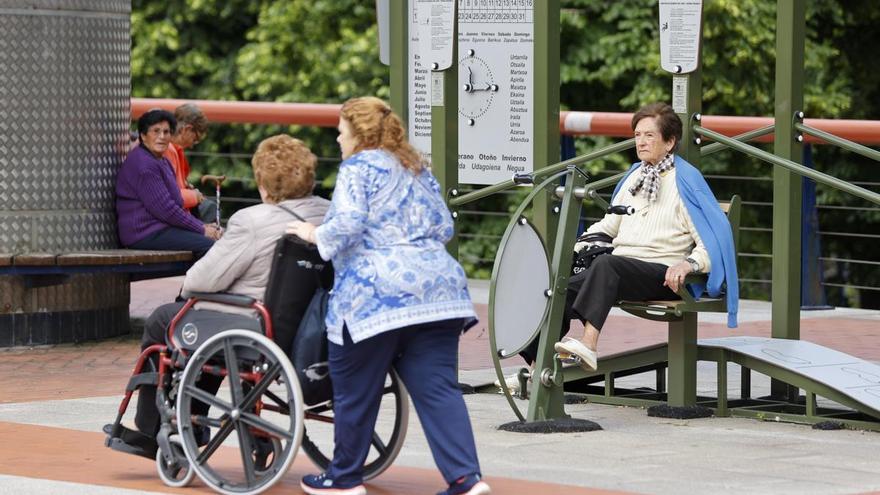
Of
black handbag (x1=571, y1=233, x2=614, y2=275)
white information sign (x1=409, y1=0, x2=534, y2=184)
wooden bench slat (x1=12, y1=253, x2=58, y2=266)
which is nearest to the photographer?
black handbag (x1=571, y1=233, x2=614, y2=275)

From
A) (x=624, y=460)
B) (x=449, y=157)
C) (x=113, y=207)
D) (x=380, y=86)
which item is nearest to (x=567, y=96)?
(x=380, y=86)

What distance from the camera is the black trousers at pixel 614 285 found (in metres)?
8.39

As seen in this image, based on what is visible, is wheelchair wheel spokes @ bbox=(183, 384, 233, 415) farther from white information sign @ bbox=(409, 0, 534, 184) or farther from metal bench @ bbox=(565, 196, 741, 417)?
white information sign @ bbox=(409, 0, 534, 184)

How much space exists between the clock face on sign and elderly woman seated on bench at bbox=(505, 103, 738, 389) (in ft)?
3.11

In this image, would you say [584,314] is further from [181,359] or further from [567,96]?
[567,96]

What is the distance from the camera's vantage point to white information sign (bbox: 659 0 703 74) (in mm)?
8570

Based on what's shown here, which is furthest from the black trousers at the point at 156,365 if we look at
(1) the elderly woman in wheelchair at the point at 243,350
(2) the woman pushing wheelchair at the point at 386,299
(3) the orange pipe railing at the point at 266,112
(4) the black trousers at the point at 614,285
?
(3) the orange pipe railing at the point at 266,112

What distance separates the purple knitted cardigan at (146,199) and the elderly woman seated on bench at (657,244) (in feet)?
10.5

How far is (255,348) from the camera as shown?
6664 mm

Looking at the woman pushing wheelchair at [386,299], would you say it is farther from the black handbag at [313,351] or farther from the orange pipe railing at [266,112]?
the orange pipe railing at [266,112]

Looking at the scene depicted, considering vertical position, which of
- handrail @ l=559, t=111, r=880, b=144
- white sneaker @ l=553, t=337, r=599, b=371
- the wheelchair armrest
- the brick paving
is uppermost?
handrail @ l=559, t=111, r=880, b=144

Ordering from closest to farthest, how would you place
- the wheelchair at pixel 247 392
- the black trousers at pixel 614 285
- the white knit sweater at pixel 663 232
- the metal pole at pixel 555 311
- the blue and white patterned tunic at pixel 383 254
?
the blue and white patterned tunic at pixel 383 254 < the wheelchair at pixel 247 392 < the metal pole at pixel 555 311 < the black trousers at pixel 614 285 < the white knit sweater at pixel 663 232

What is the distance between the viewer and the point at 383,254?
258 inches

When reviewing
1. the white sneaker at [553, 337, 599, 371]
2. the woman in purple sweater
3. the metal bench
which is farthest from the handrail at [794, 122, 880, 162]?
the woman in purple sweater
